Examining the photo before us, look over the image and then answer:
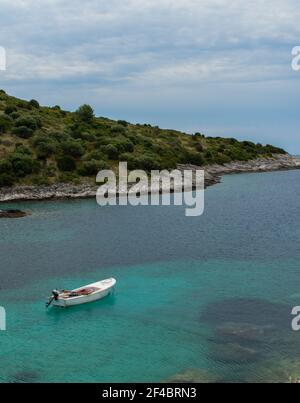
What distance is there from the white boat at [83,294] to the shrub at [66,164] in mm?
60041

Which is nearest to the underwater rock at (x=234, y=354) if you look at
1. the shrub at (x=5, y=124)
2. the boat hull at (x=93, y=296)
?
the boat hull at (x=93, y=296)

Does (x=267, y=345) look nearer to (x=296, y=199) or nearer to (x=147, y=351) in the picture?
(x=147, y=351)

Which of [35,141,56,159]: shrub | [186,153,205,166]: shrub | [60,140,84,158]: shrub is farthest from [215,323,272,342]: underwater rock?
[186,153,205,166]: shrub

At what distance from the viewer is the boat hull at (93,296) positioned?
3950cm

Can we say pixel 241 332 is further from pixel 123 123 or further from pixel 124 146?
pixel 123 123

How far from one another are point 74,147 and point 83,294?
222 ft

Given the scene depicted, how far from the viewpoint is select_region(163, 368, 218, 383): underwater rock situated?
1072 inches

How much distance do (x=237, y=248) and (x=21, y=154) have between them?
56.2 meters

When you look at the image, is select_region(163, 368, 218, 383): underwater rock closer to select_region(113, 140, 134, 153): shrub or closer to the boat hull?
the boat hull

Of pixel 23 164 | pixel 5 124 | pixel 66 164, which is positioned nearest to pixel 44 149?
pixel 66 164

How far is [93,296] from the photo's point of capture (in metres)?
40.8

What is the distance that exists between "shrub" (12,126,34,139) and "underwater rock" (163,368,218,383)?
85629 mm

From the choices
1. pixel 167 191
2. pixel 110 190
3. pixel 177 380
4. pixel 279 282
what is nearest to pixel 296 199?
pixel 167 191

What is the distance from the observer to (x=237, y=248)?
55.5 meters
